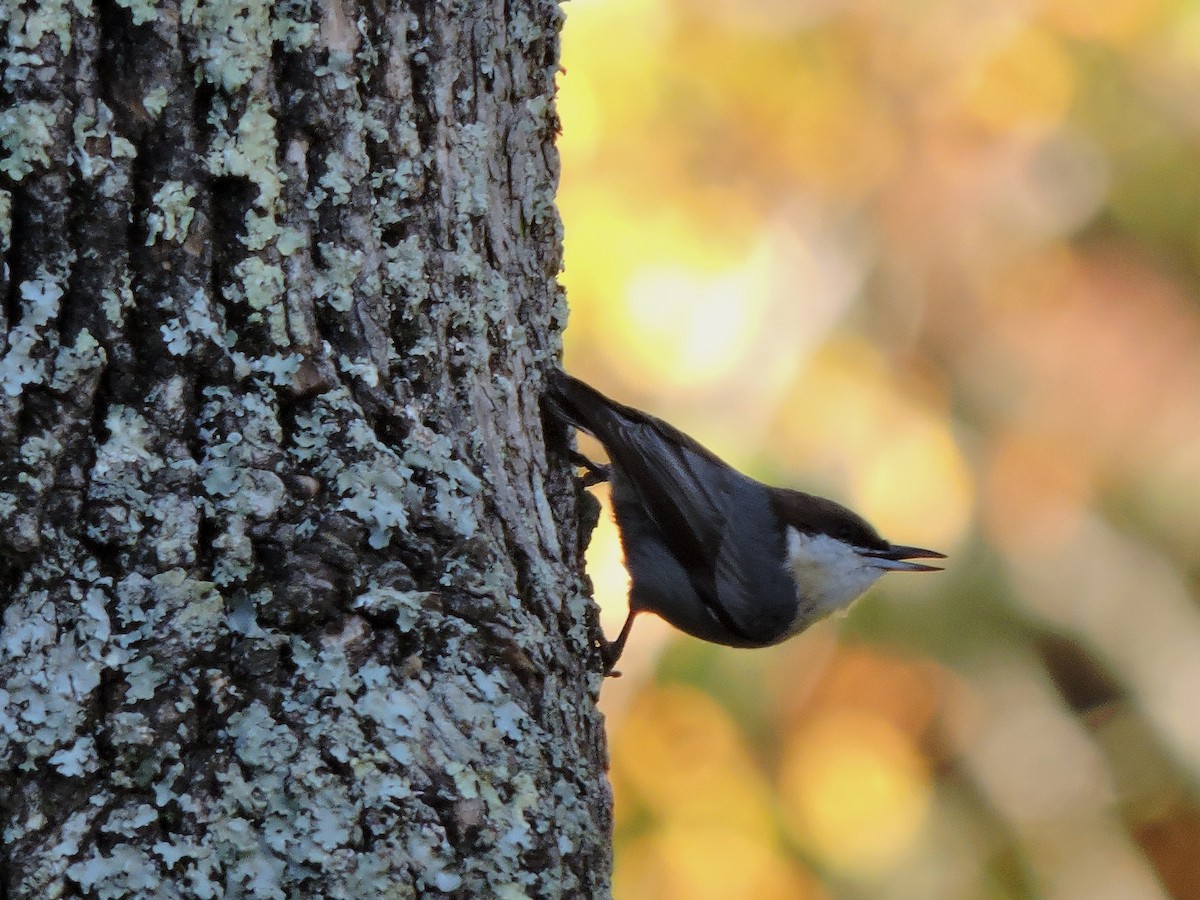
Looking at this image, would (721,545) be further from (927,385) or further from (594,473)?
(927,385)

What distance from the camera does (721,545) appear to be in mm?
2270

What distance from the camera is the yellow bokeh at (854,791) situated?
3.25 metres

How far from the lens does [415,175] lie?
4.39ft

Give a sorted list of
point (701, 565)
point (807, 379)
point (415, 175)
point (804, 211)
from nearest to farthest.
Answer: point (415, 175)
point (701, 565)
point (807, 379)
point (804, 211)

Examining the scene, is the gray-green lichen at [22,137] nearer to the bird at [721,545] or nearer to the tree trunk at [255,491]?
the tree trunk at [255,491]

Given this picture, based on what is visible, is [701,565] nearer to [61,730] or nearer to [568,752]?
[568,752]

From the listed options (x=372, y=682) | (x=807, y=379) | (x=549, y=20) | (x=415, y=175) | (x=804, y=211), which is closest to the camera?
(x=372, y=682)

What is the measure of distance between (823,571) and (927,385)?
1.15m

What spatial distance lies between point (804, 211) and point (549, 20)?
2.04m

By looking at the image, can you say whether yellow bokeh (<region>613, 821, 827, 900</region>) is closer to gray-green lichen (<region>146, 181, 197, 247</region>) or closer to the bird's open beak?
the bird's open beak

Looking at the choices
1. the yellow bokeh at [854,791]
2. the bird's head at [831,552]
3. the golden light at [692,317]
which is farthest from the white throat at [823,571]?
the yellow bokeh at [854,791]

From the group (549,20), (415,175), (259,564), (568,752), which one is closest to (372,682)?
(259,564)

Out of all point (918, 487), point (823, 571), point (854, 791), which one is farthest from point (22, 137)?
point (854, 791)

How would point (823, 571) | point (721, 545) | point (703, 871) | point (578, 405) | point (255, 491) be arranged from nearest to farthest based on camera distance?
point (255, 491), point (578, 405), point (721, 545), point (823, 571), point (703, 871)
